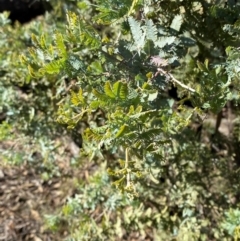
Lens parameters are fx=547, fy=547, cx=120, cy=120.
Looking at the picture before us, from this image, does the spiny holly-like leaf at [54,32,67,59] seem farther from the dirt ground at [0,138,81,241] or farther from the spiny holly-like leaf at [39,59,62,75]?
the dirt ground at [0,138,81,241]

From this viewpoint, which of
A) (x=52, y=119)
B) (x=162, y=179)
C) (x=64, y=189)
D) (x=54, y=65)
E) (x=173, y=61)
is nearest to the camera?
(x=54, y=65)

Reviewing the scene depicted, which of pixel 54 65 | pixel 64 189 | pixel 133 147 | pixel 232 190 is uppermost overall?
pixel 54 65

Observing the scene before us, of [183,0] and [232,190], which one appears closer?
[183,0]

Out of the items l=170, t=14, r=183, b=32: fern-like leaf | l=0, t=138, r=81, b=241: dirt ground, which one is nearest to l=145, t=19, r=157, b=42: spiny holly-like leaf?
l=170, t=14, r=183, b=32: fern-like leaf

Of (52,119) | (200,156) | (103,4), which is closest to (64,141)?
(52,119)

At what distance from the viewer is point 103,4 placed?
1.32 metres

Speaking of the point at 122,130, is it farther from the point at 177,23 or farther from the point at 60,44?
the point at 177,23

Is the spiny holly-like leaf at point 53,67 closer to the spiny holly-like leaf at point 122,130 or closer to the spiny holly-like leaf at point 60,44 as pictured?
the spiny holly-like leaf at point 60,44

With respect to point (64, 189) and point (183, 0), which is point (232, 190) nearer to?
point (183, 0)

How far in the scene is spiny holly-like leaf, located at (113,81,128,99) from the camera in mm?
1170

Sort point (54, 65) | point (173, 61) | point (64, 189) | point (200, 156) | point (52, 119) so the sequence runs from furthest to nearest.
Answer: point (64, 189)
point (52, 119)
point (200, 156)
point (173, 61)
point (54, 65)

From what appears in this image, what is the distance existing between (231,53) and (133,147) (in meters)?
0.34

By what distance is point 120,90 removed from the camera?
1184mm

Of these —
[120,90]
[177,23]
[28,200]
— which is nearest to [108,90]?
[120,90]
